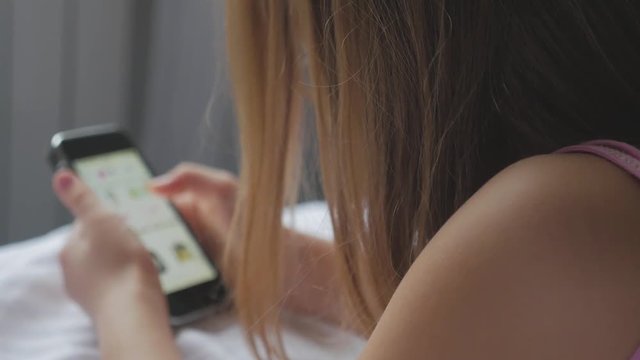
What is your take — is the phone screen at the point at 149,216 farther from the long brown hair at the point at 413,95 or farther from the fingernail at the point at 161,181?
the long brown hair at the point at 413,95

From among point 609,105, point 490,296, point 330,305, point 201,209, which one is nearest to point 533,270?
point 490,296

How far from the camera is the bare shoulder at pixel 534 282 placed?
350 millimetres

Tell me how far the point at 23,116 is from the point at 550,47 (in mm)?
798

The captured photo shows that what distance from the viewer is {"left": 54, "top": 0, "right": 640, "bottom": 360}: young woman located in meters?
0.35

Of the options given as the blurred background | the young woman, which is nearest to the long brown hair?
the young woman

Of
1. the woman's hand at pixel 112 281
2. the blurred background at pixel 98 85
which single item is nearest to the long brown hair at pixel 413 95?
the woman's hand at pixel 112 281

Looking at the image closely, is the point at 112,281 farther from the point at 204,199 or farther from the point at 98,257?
the point at 204,199

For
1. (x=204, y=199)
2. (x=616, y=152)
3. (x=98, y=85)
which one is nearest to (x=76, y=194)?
(x=204, y=199)

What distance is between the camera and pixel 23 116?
1.07 meters

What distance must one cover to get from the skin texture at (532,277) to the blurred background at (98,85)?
2.17 feet

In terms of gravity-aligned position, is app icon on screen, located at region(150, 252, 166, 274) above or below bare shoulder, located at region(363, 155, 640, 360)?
below

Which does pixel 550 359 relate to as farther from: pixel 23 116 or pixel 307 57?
pixel 23 116

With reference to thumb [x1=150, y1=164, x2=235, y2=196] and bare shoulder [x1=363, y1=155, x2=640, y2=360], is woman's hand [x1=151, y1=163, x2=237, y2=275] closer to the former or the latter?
thumb [x1=150, y1=164, x2=235, y2=196]

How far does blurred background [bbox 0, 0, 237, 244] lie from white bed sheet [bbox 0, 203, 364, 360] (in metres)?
0.39
